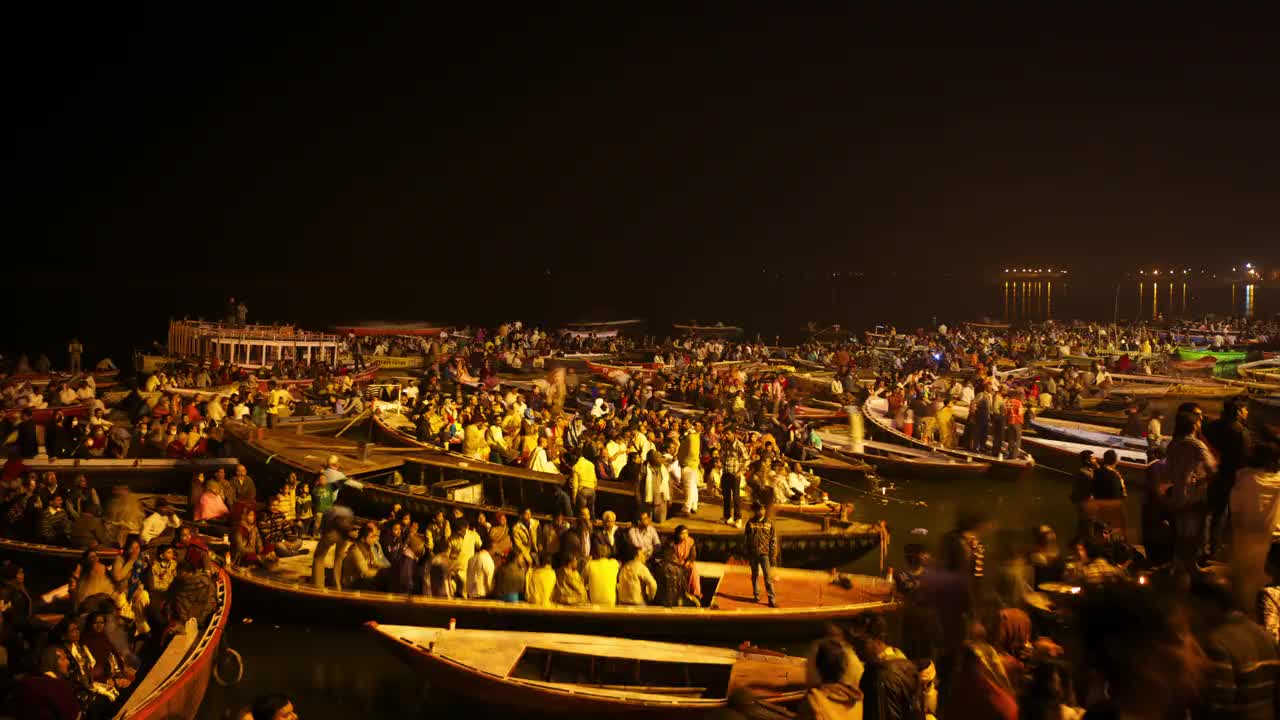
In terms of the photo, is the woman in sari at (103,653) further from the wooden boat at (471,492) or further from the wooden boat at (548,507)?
the wooden boat at (471,492)

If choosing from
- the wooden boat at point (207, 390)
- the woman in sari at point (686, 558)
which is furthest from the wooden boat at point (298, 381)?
the woman in sari at point (686, 558)

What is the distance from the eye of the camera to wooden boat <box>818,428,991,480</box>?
870 inches

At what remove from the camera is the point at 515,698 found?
963 cm

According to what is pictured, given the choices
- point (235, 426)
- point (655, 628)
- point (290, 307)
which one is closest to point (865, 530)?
point (655, 628)

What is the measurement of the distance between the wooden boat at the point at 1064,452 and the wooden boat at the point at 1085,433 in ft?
1.02

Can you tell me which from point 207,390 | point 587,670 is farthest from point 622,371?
point 587,670

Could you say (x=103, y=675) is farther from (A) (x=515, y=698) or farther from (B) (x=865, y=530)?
(B) (x=865, y=530)

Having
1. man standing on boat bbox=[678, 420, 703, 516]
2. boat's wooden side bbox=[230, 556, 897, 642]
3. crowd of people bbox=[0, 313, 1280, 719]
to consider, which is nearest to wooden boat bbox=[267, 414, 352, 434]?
crowd of people bbox=[0, 313, 1280, 719]

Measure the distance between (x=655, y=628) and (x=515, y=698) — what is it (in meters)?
2.16

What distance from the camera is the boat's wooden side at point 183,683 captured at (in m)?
8.20

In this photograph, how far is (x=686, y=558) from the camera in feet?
38.0

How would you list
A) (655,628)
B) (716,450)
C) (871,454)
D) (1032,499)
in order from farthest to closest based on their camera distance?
(871,454), (1032,499), (716,450), (655,628)

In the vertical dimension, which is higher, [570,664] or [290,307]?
[290,307]

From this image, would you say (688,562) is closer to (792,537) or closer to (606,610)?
(606,610)
